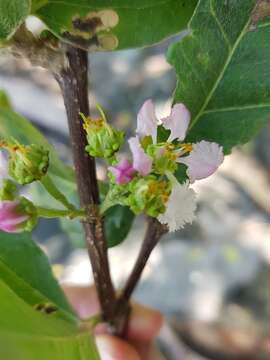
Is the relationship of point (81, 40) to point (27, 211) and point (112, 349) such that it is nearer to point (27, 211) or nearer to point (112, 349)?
point (27, 211)

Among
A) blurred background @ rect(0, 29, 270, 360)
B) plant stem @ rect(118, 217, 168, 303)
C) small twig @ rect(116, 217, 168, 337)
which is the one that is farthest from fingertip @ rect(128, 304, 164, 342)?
blurred background @ rect(0, 29, 270, 360)

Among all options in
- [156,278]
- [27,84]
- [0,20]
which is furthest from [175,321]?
[0,20]

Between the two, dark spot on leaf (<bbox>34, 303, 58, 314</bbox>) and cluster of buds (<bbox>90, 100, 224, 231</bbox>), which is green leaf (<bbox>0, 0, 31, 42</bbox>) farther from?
dark spot on leaf (<bbox>34, 303, 58, 314</bbox>)

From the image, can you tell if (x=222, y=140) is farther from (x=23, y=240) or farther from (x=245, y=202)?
(x=245, y=202)

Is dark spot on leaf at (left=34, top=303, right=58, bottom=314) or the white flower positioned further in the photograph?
dark spot on leaf at (left=34, top=303, right=58, bottom=314)

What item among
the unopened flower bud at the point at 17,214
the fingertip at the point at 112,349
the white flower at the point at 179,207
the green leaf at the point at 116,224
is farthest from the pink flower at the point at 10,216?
the fingertip at the point at 112,349

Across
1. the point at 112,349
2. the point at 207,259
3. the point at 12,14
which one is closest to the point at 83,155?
the point at 12,14
